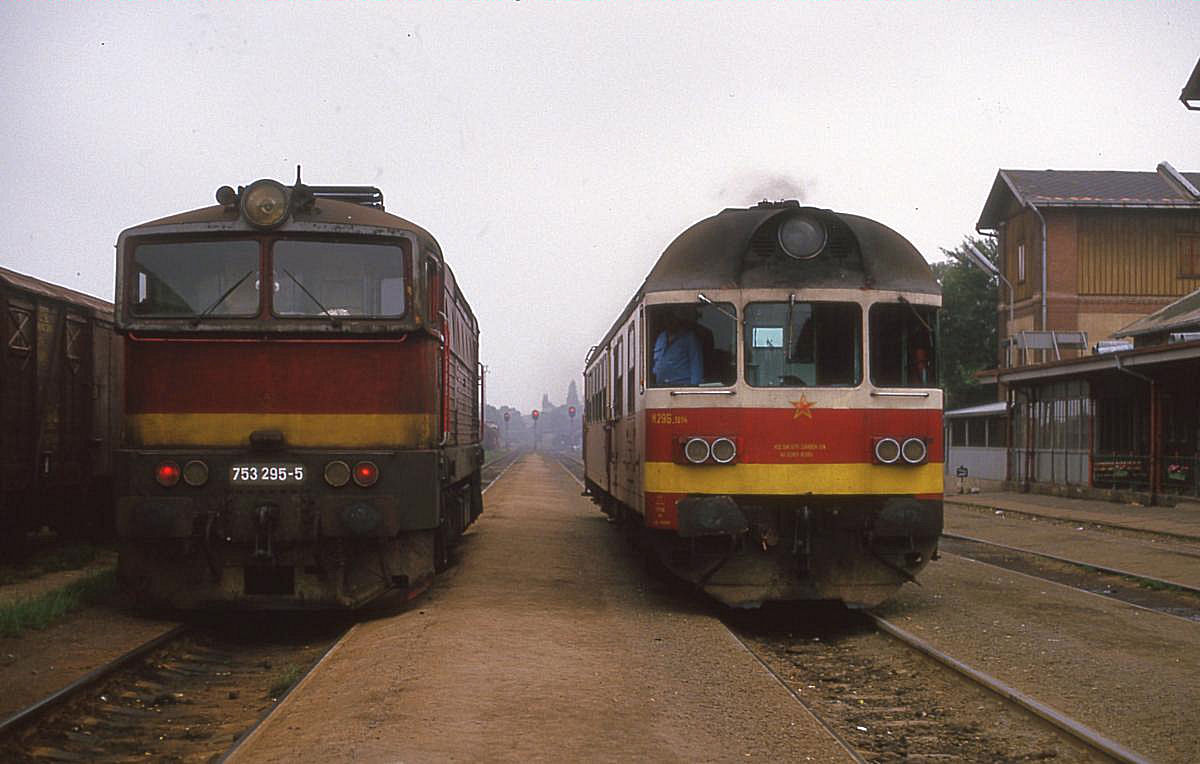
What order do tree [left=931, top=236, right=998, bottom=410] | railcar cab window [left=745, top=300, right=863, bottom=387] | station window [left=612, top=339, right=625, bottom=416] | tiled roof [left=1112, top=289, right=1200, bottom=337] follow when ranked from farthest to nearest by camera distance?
tree [left=931, top=236, right=998, bottom=410], tiled roof [left=1112, top=289, right=1200, bottom=337], station window [left=612, top=339, right=625, bottom=416], railcar cab window [left=745, top=300, right=863, bottom=387]

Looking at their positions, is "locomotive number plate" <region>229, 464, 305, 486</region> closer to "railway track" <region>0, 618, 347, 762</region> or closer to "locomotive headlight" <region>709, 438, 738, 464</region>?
"railway track" <region>0, 618, 347, 762</region>

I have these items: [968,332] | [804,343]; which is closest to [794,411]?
[804,343]

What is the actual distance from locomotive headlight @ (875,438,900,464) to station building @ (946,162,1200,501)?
15.0 metres

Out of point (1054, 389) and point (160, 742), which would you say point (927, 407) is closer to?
point (160, 742)

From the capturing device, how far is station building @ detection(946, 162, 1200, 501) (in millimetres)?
26188

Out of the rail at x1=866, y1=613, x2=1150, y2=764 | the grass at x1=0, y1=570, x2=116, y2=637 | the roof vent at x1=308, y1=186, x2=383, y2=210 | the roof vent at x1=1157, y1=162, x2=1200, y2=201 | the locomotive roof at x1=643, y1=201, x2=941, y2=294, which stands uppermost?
the roof vent at x1=1157, y1=162, x2=1200, y2=201

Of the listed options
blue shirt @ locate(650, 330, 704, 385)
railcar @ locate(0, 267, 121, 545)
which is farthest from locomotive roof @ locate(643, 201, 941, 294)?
railcar @ locate(0, 267, 121, 545)

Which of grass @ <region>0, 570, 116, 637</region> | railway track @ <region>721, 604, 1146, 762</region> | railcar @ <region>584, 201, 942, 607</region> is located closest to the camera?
railway track @ <region>721, 604, 1146, 762</region>

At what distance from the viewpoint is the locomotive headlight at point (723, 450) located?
966 centimetres

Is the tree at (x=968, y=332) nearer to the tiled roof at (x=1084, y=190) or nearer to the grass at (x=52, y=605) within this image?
the tiled roof at (x=1084, y=190)

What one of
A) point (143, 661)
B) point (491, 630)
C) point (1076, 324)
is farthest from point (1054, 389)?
point (143, 661)

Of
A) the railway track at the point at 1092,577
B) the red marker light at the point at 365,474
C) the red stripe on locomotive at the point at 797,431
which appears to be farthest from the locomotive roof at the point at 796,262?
the railway track at the point at 1092,577

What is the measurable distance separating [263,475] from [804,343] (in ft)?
14.6

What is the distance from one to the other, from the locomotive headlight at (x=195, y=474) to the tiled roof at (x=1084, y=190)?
3584 cm
